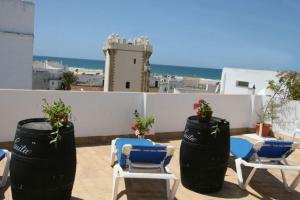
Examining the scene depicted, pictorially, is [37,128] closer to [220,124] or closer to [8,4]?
[220,124]

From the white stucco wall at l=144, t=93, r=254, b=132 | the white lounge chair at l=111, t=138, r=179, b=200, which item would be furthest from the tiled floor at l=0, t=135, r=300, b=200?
the white stucco wall at l=144, t=93, r=254, b=132

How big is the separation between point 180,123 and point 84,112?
8.57 ft

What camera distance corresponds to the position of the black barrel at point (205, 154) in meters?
5.02

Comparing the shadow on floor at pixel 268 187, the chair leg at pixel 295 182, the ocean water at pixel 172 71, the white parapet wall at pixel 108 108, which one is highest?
the ocean water at pixel 172 71

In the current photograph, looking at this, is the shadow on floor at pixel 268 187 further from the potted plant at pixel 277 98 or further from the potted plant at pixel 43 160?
the potted plant at pixel 277 98

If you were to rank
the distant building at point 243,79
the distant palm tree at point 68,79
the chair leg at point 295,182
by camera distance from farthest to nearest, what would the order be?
the distant palm tree at point 68,79
the distant building at point 243,79
the chair leg at point 295,182

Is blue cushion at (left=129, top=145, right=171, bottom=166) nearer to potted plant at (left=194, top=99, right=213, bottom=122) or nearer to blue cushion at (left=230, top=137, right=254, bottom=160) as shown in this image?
potted plant at (left=194, top=99, right=213, bottom=122)

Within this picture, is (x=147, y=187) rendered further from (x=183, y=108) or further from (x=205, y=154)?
(x=183, y=108)

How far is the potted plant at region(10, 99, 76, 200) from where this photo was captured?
3730 mm

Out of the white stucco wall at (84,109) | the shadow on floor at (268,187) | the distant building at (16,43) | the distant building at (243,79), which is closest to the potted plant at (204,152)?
the shadow on floor at (268,187)

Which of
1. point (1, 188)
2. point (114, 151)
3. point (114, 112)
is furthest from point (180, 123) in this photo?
Answer: point (1, 188)

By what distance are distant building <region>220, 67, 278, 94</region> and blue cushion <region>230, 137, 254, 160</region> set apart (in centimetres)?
1588

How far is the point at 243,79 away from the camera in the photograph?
927 inches

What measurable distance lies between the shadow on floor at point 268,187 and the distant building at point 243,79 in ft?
52.5
